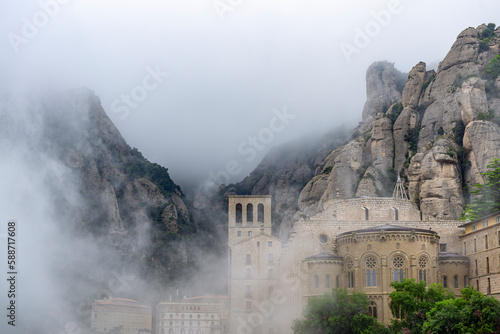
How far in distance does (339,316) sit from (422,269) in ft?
31.1

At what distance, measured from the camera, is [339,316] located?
45125 mm

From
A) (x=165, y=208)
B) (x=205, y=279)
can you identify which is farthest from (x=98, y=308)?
(x=165, y=208)

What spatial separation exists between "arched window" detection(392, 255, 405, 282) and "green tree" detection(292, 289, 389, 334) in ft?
13.8

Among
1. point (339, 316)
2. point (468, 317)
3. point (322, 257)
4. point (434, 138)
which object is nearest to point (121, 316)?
point (434, 138)

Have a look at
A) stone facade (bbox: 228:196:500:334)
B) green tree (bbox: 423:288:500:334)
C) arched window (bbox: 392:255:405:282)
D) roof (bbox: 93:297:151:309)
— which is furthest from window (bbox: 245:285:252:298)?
roof (bbox: 93:297:151:309)

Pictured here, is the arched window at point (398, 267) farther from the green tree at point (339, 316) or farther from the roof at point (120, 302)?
the roof at point (120, 302)

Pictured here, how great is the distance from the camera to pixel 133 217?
466 ft

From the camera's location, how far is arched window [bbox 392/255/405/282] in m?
49.6

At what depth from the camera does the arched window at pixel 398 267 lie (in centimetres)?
4962

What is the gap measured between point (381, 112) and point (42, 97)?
2905 inches

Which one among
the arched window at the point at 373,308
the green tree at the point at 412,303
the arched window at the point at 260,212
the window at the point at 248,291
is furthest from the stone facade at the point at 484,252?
the arched window at the point at 260,212

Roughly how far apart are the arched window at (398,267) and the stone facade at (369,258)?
57 mm

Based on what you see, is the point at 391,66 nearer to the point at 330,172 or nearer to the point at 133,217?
the point at 330,172

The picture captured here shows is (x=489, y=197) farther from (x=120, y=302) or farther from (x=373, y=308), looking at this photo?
(x=120, y=302)
